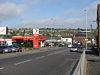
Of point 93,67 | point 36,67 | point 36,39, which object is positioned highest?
point 36,39

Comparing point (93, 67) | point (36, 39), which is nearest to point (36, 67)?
point (93, 67)

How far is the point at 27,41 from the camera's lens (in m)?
108

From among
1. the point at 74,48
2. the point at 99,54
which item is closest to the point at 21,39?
the point at 74,48

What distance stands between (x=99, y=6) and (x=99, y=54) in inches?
1123

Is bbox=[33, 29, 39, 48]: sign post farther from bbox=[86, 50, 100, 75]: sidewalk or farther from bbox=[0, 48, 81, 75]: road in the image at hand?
bbox=[0, 48, 81, 75]: road

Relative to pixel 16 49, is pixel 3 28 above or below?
above

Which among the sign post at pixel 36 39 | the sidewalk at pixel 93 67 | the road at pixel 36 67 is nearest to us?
the road at pixel 36 67

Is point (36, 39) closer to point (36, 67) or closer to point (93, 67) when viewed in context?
point (93, 67)

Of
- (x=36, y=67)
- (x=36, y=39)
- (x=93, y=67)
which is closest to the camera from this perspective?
(x=36, y=67)

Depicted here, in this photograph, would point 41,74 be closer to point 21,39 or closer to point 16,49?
point 16,49

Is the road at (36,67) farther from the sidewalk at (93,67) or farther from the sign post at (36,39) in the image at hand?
the sign post at (36,39)

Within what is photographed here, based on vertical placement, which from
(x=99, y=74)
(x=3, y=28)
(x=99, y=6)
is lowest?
(x=99, y=74)

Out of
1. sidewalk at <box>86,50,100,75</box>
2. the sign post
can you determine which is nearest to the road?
sidewalk at <box>86,50,100,75</box>

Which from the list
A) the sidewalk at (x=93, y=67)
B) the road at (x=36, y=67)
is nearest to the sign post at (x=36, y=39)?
the sidewalk at (x=93, y=67)
